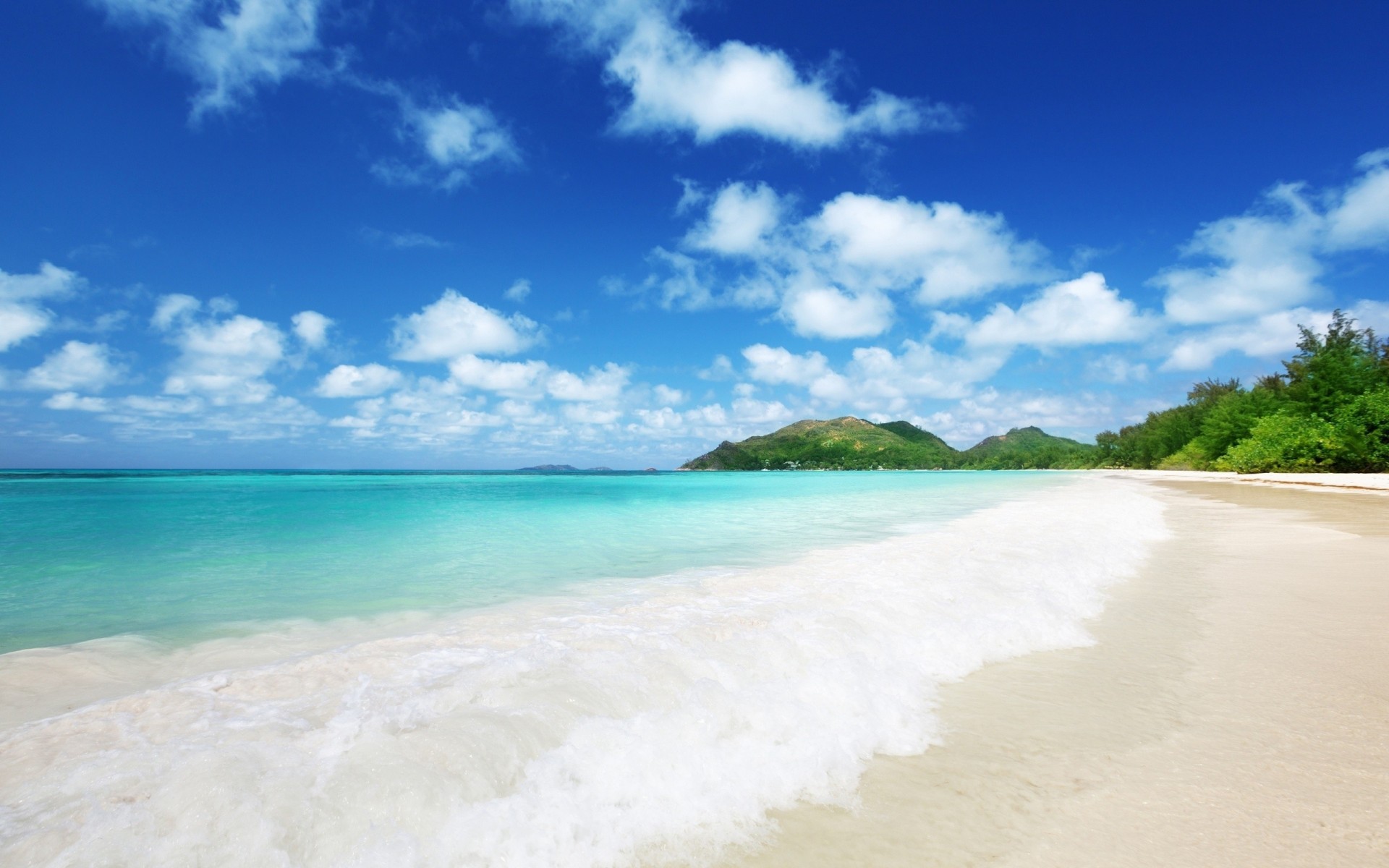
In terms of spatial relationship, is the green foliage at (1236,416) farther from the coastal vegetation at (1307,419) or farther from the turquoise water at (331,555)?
the turquoise water at (331,555)

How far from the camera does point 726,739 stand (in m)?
3.06

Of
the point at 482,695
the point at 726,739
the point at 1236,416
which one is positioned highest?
the point at 1236,416

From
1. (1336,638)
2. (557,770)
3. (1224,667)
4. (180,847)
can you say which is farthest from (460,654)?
(1336,638)

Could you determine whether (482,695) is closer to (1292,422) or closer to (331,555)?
(331,555)

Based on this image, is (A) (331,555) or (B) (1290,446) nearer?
(A) (331,555)

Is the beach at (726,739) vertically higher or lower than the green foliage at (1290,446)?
lower

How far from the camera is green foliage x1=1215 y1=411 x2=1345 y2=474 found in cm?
3625

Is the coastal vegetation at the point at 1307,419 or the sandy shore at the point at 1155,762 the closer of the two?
the sandy shore at the point at 1155,762

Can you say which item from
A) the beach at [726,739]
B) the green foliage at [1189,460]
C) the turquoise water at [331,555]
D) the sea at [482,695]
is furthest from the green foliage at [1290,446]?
the beach at [726,739]

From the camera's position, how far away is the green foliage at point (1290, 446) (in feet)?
119

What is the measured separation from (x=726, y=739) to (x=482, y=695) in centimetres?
140

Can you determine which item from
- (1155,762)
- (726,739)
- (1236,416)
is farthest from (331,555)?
(1236,416)

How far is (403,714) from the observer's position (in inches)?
120

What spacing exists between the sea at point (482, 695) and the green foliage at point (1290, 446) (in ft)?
141
